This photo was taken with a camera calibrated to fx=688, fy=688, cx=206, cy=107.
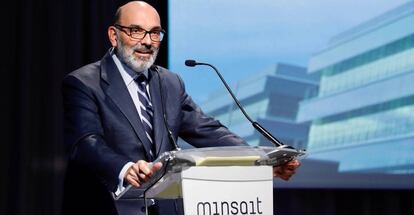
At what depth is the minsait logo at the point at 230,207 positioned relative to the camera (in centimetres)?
176

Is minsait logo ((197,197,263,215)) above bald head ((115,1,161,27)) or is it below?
below

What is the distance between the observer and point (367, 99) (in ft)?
14.2

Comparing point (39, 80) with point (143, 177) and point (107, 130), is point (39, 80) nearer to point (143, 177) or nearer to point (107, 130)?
point (107, 130)

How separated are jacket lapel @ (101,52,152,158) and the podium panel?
0.39 metres

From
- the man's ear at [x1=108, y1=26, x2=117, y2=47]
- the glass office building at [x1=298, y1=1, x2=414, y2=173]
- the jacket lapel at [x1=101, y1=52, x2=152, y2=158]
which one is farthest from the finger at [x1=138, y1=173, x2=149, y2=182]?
the glass office building at [x1=298, y1=1, x2=414, y2=173]

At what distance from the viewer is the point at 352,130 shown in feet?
14.0

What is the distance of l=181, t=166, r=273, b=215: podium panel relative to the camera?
1.75 metres

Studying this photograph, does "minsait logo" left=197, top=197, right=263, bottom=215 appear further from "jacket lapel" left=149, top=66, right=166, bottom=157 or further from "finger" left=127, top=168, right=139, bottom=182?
"jacket lapel" left=149, top=66, right=166, bottom=157

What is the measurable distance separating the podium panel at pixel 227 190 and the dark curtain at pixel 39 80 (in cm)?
227

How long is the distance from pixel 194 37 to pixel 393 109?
1342 millimetres

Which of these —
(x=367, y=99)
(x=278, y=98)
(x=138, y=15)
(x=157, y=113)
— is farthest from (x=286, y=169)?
(x=367, y=99)

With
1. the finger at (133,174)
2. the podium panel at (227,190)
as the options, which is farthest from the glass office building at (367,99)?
the finger at (133,174)

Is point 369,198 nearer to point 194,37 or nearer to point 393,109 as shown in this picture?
point 393,109

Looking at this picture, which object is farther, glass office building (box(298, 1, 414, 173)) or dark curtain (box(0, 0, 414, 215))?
glass office building (box(298, 1, 414, 173))
